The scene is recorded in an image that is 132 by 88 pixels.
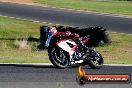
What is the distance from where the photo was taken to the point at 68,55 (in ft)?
48.8

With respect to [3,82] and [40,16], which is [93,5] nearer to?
[40,16]

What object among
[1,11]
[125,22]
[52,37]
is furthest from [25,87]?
[1,11]

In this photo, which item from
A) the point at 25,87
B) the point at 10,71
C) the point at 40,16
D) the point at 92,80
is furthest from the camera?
the point at 40,16

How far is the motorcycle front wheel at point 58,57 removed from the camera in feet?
48.2

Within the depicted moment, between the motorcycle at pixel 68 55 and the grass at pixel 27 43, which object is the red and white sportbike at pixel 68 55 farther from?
the grass at pixel 27 43

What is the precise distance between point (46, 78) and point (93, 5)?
99.2 feet

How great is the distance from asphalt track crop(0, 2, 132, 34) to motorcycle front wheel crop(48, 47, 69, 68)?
15.7 m

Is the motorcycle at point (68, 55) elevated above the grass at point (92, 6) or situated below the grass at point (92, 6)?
above

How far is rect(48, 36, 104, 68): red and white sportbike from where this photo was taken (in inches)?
580

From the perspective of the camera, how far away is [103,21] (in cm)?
3412

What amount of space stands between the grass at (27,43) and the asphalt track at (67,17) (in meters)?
1.96

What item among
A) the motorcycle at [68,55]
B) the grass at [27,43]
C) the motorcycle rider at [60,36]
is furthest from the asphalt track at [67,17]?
the motorcycle at [68,55]

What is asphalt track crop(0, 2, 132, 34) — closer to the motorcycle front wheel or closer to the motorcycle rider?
the motorcycle rider

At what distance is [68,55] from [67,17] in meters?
20.9
